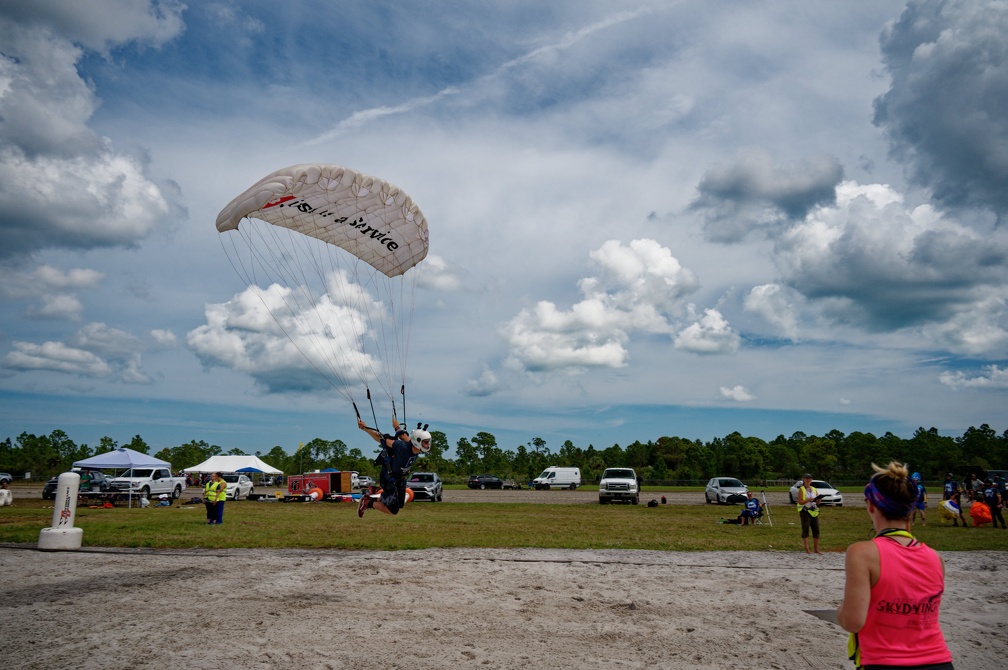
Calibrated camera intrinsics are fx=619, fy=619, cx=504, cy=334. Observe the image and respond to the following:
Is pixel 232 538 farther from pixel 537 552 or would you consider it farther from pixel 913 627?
pixel 913 627

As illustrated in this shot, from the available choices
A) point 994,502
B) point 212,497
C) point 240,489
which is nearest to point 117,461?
point 240,489

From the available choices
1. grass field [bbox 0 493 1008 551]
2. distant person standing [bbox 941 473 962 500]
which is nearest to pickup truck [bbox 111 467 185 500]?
grass field [bbox 0 493 1008 551]

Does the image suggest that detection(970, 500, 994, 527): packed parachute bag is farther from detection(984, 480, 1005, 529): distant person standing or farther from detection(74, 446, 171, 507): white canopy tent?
detection(74, 446, 171, 507): white canopy tent

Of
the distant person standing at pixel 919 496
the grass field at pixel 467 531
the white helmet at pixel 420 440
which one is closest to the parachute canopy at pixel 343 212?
the white helmet at pixel 420 440

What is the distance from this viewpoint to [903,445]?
100188 mm

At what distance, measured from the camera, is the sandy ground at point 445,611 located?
265 inches

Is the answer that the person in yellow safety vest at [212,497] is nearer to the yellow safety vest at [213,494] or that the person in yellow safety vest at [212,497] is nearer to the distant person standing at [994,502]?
the yellow safety vest at [213,494]

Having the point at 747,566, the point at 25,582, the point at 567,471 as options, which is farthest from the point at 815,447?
the point at 25,582

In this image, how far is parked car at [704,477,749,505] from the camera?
30.4 meters

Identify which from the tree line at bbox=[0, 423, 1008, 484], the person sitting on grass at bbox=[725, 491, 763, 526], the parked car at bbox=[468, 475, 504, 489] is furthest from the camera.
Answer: the tree line at bbox=[0, 423, 1008, 484]

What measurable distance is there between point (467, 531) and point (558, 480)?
39407 mm

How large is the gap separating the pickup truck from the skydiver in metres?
23.7

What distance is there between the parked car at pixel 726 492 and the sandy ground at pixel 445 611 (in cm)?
1783

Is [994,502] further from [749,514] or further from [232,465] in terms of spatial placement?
[232,465]
